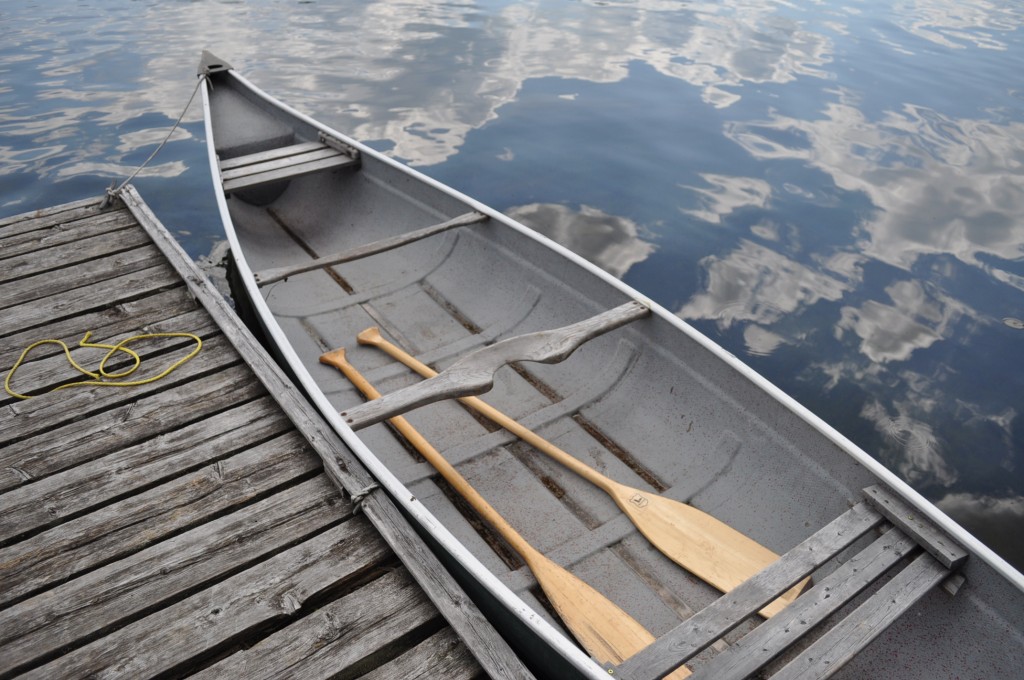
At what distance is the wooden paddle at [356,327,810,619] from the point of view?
3.08 meters

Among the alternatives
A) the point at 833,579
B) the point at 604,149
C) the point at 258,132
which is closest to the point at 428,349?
the point at 833,579

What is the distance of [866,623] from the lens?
8.44ft

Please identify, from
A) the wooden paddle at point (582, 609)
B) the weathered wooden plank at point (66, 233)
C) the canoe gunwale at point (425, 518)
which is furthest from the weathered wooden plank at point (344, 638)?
the weathered wooden plank at point (66, 233)

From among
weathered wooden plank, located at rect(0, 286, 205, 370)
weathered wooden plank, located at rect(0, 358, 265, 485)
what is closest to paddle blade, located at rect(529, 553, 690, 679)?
weathered wooden plank, located at rect(0, 358, 265, 485)

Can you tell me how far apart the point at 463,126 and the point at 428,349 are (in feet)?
18.8

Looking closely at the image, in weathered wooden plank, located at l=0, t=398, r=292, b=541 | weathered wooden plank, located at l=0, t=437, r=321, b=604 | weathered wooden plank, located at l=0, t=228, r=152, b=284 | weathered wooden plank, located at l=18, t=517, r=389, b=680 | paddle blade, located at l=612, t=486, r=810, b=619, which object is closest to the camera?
weathered wooden plank, located at l=18, t=517, r=389, b=680

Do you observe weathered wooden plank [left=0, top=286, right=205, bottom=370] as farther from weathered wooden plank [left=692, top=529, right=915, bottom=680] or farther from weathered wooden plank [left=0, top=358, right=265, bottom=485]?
weathered wooden plank [left=692, top=529, right=915, bottom=680]

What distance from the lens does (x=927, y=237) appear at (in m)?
6.97

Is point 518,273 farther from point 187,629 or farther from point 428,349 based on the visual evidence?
point 187,629

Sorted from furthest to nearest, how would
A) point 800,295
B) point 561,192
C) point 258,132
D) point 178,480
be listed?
point 561,192 < point 258,132 < point 800,295 < point 178,480

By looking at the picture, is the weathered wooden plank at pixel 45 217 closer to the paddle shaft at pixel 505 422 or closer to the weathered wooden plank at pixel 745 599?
the paddle shaft at pixel 505 422

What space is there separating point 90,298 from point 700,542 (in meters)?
3.99

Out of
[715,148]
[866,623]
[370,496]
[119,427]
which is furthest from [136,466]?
[715,148]

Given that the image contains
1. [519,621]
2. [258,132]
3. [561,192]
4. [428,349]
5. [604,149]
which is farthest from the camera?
[604,149]
